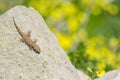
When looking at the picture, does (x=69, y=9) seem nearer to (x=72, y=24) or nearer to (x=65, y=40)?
(x=72, y=24)

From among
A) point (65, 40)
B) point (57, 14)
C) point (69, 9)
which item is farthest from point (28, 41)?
point (69, 9)

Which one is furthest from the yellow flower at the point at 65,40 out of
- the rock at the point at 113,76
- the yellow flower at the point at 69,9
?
the rock at the point at 113,76

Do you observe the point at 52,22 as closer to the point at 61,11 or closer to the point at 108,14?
the point at 61,11

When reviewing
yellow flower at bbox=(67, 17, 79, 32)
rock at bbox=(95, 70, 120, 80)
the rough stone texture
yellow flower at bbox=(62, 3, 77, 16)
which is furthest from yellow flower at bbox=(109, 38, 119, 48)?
the rough stone texture

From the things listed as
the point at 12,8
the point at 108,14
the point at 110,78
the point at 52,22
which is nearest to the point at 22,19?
the point at 12,8

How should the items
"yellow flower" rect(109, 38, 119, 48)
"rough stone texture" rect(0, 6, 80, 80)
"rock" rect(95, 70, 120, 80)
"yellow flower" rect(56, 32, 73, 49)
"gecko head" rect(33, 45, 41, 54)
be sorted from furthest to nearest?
"yellow flower" rect(56, 32, 73, 49)
"yellow flower" rect(109, 38, 119, 48)
"rock" rect(95, 70, 120, 80)
"gecko head" rect(33, 45, 41, 54)
"rough stone texture" rect(0, 6, 80, 80)

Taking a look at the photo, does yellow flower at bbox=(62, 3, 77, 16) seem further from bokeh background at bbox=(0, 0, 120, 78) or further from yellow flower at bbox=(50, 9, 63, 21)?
yellow flower at bbox=(50, 9, 63, 21)

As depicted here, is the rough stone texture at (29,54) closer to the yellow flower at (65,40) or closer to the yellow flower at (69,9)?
→ the yellow flower at (65,40)

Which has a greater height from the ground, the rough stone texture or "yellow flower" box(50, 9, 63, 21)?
the rough stone texture
